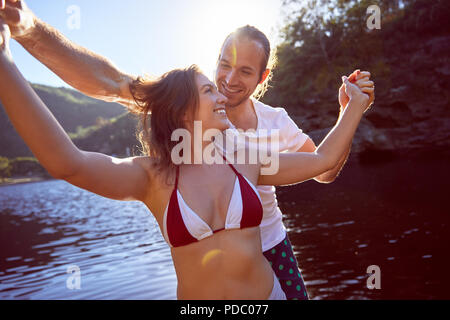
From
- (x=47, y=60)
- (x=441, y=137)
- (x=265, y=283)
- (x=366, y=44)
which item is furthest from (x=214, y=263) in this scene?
(x=366, y=44)

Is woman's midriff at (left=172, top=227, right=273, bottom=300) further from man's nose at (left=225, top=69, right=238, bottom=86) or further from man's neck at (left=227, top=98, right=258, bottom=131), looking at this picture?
man's nose at (left=225, top=69, right=238, bottom=86)

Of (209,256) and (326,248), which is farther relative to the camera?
(326,248)

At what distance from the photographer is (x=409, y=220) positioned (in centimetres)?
1242

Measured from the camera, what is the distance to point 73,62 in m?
2.24

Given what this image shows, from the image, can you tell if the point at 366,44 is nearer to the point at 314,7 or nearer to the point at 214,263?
the point at 314,7

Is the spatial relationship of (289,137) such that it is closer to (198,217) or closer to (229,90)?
(229,90)

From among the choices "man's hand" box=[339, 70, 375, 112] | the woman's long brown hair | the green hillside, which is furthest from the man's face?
the green hillside

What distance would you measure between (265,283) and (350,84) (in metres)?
1.26

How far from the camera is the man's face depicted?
300 cm

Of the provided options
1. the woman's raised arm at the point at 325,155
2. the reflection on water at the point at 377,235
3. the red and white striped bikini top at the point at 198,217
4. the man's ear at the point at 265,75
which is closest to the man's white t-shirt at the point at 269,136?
the man's ear at the point at 265,75

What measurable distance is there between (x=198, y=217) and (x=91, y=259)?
13.4m

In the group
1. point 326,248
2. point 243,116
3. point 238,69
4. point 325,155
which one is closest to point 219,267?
point 325,155

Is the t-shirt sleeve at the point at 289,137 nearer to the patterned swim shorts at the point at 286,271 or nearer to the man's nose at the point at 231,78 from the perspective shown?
the man's nose at the point at 231,78
